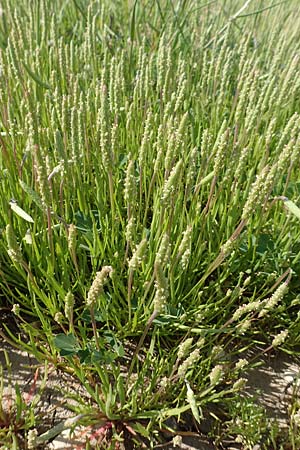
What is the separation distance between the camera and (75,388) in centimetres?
99

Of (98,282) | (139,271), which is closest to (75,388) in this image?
(139,271)

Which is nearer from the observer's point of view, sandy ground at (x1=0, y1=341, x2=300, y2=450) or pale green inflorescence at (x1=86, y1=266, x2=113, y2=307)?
pale green inflorescence at (x1=86, y1=266, x2=113, y2=307)

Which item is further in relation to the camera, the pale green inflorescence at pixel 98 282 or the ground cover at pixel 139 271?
the ground cover at pixel 139 271

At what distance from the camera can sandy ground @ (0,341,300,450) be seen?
93cm

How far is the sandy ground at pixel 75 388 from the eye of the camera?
93 centimetres

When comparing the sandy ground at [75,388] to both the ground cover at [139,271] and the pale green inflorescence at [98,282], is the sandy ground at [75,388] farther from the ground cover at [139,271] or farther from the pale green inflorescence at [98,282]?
the pale green inflorescence at [98,282]

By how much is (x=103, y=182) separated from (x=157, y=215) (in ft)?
0.78

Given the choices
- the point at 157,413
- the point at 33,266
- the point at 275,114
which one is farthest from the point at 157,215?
the point at 275,114

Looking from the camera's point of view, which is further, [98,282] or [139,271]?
[139,271]

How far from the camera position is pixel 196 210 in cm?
105

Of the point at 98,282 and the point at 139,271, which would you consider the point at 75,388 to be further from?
the point at 98,282

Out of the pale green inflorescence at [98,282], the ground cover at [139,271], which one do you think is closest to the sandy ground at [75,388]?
the ground cover at [139,271]

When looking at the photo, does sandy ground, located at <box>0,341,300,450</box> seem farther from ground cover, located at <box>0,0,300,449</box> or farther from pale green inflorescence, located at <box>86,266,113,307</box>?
pale green inflorescence, located at <box>86,266,113,307</box>

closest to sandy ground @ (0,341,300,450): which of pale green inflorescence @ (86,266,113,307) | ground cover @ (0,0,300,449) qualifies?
ground cover @ (0,0,300,449)
